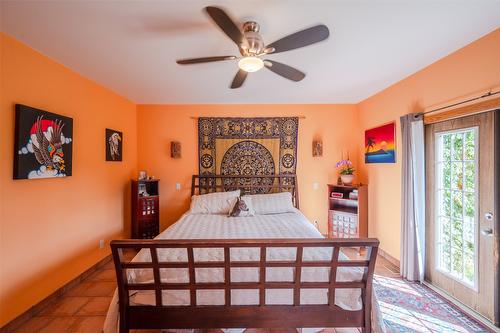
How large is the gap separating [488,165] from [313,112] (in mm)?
2517

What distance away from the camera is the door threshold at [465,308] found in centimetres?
188

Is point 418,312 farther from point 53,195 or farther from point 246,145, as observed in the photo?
point 53,195

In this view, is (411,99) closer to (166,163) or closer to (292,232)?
(292,232)

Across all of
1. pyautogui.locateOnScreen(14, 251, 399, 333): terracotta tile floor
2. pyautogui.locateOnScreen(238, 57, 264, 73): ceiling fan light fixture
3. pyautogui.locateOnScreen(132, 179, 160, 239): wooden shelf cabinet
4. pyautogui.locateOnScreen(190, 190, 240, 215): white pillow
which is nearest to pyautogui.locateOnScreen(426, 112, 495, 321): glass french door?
pyautogui.locateOnScreen(14, 251, 399, 333): terracotta tile floor

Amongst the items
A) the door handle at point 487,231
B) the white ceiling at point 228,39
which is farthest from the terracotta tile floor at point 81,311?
the white ceiling at point 228,39

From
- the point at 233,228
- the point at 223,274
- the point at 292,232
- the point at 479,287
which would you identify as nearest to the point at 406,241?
the point at 479,287

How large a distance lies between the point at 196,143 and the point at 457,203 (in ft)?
12.2

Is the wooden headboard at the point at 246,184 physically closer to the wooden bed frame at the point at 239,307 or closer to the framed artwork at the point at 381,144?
the framed artwork at the point at 381,144

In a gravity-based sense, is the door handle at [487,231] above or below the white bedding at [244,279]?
above

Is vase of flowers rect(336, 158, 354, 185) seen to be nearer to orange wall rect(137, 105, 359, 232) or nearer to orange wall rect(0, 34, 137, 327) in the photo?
orange wall rect(137, 105, 359, 232)

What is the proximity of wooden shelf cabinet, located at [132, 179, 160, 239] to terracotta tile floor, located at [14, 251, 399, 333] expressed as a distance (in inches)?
33.0

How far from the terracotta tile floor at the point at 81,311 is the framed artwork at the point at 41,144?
136cm

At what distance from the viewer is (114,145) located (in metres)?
3.33

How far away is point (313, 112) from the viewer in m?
4.03
